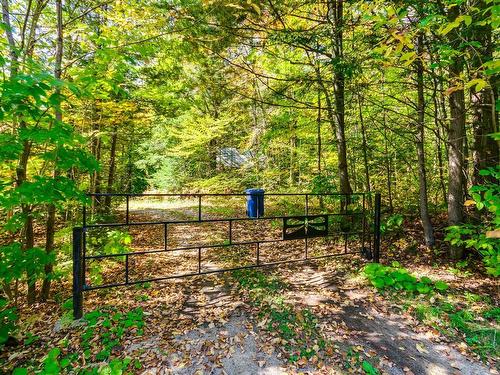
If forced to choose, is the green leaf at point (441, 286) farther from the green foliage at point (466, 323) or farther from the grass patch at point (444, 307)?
the green foliage at point (466, 323)

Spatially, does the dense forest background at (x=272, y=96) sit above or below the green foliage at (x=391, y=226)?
above

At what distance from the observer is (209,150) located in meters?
14.3

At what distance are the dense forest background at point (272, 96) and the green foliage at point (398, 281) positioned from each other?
0.74 metres

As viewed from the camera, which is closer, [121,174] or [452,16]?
[452,16]

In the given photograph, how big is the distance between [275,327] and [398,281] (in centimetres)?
228

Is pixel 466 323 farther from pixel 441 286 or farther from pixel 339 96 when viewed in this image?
pixel 339 96

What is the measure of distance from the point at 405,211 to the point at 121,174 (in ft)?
41.4

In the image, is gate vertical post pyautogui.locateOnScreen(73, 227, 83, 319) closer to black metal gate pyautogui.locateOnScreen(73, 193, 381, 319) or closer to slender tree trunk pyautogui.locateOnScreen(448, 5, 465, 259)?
black metal gate pyautogui.locateOnScreen(73, 193, 381, 319)

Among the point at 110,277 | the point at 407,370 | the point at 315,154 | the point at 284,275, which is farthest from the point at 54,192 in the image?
the point at 315,154

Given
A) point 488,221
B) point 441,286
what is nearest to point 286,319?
point 441,286

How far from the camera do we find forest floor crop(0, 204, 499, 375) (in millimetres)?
2693

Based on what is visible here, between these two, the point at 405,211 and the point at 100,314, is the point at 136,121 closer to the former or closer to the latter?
the point at 100,314

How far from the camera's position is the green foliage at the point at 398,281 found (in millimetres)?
3936

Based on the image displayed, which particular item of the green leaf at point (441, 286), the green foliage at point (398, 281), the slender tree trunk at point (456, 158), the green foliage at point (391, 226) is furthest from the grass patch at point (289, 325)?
the slender tree trunk at point (456, 158)
